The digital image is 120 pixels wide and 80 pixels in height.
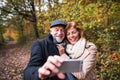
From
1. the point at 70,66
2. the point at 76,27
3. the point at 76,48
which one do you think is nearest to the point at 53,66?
the point at 70,66

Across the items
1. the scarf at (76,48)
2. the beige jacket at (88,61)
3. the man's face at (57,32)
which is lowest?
the beige jacket at (88,61)

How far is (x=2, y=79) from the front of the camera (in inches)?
476

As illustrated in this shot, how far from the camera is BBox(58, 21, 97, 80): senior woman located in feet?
12.6

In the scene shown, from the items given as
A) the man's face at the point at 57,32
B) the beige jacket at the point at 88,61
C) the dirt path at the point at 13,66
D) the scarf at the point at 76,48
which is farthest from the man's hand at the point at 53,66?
the dirt path at the point at 13,66

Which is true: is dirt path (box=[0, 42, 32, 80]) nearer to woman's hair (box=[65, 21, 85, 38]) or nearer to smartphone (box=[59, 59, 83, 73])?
woman's hair (box=[65, 21, 85, 38])

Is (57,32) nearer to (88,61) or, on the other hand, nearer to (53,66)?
(88,61)

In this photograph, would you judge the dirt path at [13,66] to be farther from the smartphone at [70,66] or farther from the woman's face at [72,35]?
the smartphone at [70,66]

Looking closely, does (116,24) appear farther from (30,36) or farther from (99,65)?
(30,36)

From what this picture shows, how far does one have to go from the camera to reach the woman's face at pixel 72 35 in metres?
3.93

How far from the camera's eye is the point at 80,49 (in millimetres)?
3951

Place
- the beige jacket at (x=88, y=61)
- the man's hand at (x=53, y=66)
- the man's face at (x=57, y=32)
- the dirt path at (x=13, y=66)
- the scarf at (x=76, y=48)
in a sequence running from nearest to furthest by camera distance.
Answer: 1. the man's hand at (x=53, y=66)
2. the man's face at (x=57, y=32)
3. the scarf at (x=76, y=48)
4. the beige jacket at (x=88, y=61)
5. the dirt path at (x=13, y=66)

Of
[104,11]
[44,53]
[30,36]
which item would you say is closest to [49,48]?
[44,53]

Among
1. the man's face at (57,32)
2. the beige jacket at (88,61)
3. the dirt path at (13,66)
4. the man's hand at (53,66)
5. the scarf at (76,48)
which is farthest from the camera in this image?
the dirt path at (13,66)

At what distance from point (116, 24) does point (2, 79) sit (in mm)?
5429
